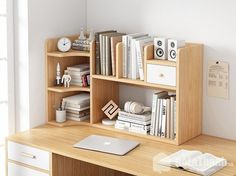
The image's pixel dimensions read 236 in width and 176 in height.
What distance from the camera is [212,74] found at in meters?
3.07

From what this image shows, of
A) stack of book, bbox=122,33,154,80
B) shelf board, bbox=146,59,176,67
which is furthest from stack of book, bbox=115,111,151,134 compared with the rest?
shelf board, bbox=146,59,176,67

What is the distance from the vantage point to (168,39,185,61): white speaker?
295 cm

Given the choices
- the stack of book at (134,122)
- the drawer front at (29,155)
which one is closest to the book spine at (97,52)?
the stack of book at (134,122)

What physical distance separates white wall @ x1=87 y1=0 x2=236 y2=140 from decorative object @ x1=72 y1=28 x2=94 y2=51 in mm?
214

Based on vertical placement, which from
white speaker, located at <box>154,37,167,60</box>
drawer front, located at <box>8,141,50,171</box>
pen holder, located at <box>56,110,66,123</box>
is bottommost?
drawer front, located at <box>8,141,50,171</box>

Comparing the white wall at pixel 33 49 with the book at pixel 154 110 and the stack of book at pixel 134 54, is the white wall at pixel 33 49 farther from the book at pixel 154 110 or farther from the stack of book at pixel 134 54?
the book at pixel 154 110

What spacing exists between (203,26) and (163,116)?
581mm

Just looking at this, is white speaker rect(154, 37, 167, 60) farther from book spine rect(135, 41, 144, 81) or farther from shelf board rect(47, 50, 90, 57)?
shelf board rect(47, 50, 90, 57)

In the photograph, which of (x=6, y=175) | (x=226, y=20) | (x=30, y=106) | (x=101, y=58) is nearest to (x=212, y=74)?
(x=226, y=20)

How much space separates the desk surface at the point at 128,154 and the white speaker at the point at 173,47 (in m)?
0.51

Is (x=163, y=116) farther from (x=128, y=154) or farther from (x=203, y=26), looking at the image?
(x=203, y=26)

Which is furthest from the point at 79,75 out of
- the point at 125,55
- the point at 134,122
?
the point at 134,122

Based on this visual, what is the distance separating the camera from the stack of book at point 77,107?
11.2 feet

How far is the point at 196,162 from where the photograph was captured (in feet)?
8.63
